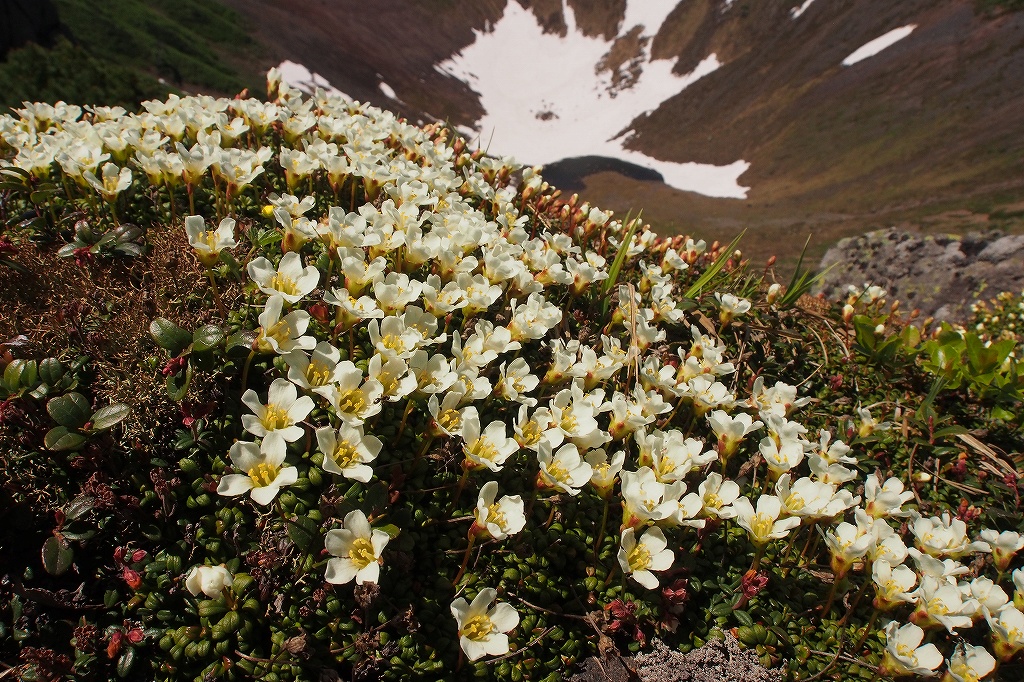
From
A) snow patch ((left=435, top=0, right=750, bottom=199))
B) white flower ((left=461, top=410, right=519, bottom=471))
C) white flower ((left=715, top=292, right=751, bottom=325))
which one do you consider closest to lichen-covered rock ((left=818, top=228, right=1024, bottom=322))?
white flower ((left=715, top=292, right=751, bottom=325))

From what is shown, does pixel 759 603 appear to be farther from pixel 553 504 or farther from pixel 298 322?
pixel 298 322

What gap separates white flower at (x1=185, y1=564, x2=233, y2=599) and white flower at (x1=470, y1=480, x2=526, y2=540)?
2.62 feet

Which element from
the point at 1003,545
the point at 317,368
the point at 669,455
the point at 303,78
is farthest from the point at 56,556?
the point at 303,78

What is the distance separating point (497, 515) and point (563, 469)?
0.32m

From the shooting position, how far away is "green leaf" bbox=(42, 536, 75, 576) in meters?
1.67

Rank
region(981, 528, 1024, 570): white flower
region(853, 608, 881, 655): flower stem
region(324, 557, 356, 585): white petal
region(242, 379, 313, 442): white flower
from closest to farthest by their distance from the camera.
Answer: region(324, 557, 356, 585): white petal < region(242, 379, 313, 442): white flower < region(853, 608, 881, 655): flower stem < region(981, 528, 1024, 570): white flower

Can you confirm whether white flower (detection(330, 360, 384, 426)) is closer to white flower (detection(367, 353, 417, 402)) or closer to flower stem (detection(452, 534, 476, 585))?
white flower (detection(367, 353, 417, 402))

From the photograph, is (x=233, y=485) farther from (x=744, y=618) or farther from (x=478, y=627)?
(x=744, y=618)

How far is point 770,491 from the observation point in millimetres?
2621

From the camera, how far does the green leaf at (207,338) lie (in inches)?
77.1

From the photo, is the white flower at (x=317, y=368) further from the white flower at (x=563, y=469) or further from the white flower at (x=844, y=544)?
the white flower at (x=844, y=544)

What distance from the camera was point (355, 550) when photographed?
176cm

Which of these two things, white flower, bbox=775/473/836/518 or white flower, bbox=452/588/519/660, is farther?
white flower, bbox=775/473/836/518

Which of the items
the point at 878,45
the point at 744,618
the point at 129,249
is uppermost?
the point at 878,45
